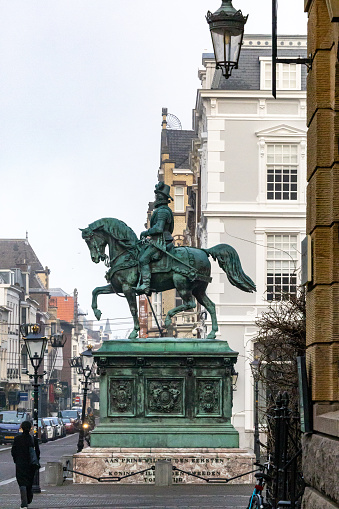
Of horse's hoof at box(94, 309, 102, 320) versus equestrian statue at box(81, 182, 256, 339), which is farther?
horse's hoof at box(94, 309, 102, 320)

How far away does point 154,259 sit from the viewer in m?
28.0

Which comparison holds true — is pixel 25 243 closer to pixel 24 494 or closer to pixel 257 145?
pixel 257 145

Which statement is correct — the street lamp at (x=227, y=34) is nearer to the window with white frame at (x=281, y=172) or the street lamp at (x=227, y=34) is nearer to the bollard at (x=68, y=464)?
the bollard at (x=68, y=464)

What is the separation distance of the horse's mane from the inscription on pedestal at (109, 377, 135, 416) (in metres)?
3.15

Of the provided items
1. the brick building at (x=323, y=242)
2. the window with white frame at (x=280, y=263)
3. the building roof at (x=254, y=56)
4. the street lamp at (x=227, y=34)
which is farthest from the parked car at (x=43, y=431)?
the brick building at (x=323, y=242)

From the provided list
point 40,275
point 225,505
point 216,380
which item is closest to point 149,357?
point 216,380

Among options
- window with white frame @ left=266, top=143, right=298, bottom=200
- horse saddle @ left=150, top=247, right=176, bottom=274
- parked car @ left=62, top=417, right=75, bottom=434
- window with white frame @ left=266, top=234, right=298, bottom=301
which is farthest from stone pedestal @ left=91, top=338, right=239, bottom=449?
parked car @ left=62, top=417, right=75, bottom=434

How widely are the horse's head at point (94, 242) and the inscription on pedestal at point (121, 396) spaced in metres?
2.81

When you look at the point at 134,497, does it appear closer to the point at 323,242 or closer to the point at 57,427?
the point at 323,242

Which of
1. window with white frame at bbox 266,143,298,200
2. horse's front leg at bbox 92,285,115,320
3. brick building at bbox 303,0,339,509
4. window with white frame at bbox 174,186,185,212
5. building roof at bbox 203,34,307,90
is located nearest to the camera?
brick building at bbox 303,0,339,509

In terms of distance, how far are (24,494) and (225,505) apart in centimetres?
344

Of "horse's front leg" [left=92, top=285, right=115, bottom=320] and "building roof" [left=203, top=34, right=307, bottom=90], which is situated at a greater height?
"building roof" [left=203, top=34, right=307, bottom=90]

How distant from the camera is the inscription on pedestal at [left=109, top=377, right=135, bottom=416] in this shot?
90.1ft

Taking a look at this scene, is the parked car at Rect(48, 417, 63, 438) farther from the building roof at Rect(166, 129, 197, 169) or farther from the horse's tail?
the horse's tail
